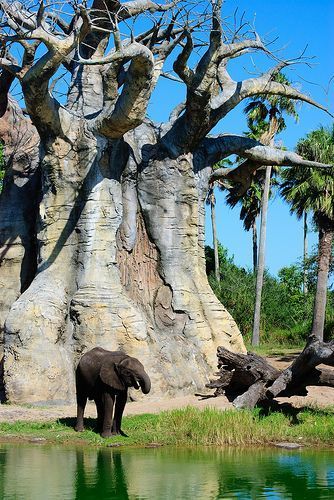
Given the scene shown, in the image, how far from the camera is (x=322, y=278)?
2814cm

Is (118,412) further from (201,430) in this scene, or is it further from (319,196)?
(319,196)

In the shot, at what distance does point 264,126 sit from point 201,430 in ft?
78.2

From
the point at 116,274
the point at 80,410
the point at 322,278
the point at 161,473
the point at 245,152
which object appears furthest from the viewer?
the point at 322,278

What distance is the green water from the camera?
29.4ft

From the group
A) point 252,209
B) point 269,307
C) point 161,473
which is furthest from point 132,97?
point 252,209

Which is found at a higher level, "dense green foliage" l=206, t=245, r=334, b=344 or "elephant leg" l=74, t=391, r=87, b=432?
"dense green foliage" l=206, t=245, r=334, b=344

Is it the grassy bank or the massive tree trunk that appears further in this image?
the massive tree trunk

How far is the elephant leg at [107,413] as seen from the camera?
12.4 metres

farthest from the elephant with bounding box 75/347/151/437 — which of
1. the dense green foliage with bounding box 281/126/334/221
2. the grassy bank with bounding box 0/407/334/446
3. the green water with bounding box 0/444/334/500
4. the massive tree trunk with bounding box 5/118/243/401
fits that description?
the dense green foliage with bounding box 281/126/334/221

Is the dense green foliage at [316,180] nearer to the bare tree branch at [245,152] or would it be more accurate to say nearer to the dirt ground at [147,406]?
the bare tree branch at [245,152]

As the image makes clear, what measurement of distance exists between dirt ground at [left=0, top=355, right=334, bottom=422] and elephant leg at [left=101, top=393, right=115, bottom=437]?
1.91 metres

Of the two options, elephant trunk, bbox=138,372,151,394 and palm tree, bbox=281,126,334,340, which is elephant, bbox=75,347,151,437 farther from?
palm tree, bbox=281,126,334,340

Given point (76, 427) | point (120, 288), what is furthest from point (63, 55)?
point (76, 427)

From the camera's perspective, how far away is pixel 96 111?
61.7ft
